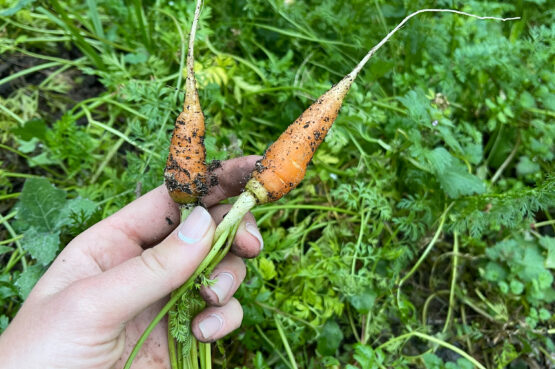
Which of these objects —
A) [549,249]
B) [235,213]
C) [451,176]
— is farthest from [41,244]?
[549,249]

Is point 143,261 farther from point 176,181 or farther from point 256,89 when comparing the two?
point 256,89

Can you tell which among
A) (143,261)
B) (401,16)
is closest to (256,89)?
(401,16)

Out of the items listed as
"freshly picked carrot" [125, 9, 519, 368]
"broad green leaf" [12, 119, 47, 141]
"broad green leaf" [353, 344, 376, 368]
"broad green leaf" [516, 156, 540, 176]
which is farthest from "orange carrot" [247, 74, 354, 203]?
"broad green leaf" [516, 156, 540, 176]

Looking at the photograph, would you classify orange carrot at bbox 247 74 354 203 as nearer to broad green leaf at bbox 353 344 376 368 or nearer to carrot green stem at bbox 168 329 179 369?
carrot green stem at bbox 168 329 179 369

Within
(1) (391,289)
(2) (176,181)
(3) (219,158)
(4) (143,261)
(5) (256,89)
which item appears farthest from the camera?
(5) (256,89)

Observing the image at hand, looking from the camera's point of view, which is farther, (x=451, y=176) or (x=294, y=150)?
(x=451, y=176)

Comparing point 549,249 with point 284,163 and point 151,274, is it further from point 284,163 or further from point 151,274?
point 151,274

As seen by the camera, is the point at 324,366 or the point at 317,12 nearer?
the point at 324,366

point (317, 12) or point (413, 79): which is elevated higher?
point (317, 12)
